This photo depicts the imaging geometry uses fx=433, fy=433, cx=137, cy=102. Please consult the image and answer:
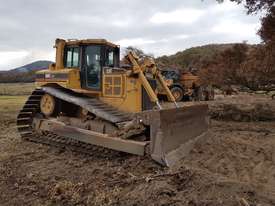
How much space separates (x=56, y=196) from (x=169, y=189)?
1657mm

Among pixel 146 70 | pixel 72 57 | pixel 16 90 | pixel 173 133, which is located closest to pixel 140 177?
pixel 173 133

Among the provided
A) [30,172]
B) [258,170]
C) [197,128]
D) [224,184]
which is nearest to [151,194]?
[224,184]

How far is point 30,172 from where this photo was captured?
7.98m

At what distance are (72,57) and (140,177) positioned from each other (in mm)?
5177

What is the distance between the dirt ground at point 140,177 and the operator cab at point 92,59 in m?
1.95

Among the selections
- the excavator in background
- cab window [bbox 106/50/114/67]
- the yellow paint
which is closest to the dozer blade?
the yellow paint

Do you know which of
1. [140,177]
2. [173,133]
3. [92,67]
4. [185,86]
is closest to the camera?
[140,177]

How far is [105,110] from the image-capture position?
32.3 feet

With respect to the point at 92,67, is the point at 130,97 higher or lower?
lower

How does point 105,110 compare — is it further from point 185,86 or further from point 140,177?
point 185,86

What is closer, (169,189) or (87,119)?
(169,189)

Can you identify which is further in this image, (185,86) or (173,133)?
(185,86)

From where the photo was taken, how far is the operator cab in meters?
10.9

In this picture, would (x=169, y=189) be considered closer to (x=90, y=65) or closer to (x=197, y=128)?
(x=197, y=128)
